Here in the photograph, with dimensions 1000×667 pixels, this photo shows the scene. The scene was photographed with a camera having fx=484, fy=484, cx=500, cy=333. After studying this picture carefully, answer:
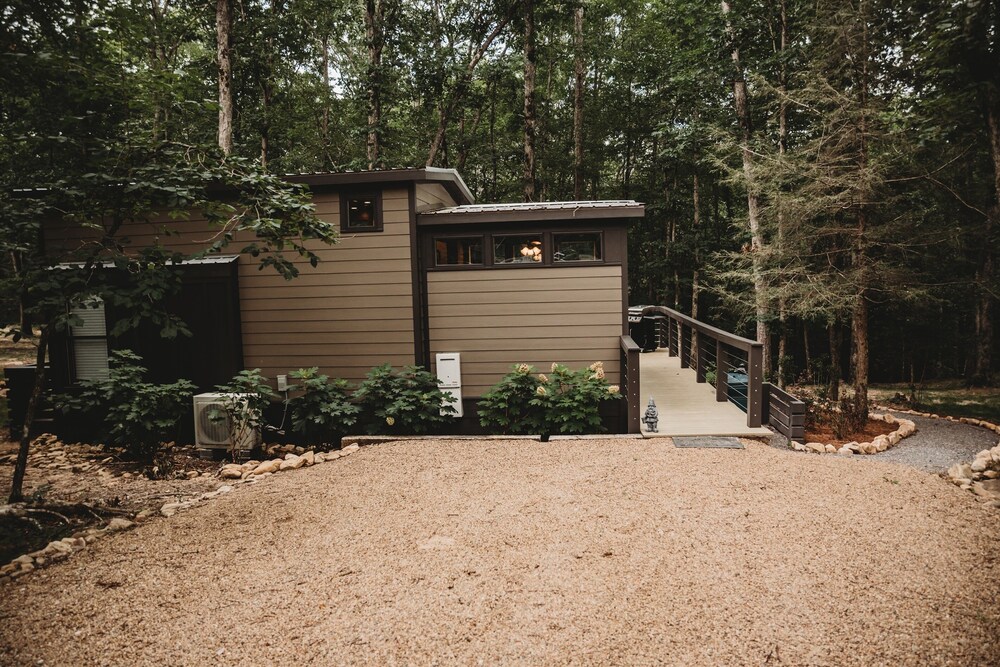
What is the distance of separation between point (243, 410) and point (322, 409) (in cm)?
91

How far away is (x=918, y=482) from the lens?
4.07m

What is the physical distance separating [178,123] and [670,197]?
1538cm

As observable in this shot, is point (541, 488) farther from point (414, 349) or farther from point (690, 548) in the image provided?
point (414, 349)

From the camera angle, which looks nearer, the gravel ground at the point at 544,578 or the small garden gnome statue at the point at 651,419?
the gravel ground at the point at 544,578

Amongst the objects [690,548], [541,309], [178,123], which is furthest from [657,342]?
[178,123]

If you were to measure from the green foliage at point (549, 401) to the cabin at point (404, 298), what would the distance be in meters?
0.64

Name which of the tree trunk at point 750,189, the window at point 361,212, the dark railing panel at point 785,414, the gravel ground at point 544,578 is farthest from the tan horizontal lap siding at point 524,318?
the tree trunk at point 750,189

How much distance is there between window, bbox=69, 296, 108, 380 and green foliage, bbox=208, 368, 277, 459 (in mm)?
2355

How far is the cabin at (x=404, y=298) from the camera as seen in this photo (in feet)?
20.6

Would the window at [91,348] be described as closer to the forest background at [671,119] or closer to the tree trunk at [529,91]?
the forest background at [671,119]

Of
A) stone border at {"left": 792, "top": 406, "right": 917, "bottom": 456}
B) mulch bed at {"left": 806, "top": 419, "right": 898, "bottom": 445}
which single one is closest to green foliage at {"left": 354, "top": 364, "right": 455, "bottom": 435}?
stone border at {"left": 792, "top": 406, "right": 917, "bottom": 456}

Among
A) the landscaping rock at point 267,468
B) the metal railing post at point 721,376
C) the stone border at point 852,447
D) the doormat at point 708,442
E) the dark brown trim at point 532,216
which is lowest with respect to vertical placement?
the stone border at point 852,447

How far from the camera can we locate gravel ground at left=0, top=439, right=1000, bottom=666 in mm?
2207

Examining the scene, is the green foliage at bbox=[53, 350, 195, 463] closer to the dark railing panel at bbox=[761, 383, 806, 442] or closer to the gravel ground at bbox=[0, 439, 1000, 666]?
the gravel ground at bbox=[0, 439, 1000, 666]
